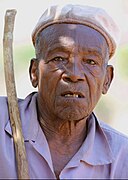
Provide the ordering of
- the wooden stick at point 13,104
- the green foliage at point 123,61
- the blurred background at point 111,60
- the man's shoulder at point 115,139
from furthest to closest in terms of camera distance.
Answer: the green foliage at point 123,61, the blurred background at point 111,60, the man's shoulder at point 115,139, the wooden stick at point 13,104

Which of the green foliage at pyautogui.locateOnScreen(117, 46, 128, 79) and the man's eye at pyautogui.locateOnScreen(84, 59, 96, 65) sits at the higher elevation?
the man's eye at pyautogui.locateOnScreen(84, 59, 96, 65)

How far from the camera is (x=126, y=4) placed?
6.67 meters

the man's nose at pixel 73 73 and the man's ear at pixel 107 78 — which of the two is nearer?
the man's nose at pixel 73 73

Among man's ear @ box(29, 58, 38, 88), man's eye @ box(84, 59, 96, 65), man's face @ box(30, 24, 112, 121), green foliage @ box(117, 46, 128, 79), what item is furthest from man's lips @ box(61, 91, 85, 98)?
green foliage @ box(117, 46, 128, 79)

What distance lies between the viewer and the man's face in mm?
2750

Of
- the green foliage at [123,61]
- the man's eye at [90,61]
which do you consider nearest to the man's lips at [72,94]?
the man's eye at [90,61]

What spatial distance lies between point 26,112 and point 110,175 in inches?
21.2

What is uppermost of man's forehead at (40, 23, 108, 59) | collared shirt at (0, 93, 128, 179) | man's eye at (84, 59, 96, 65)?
man's forehead at (40, 23, 108, 59)

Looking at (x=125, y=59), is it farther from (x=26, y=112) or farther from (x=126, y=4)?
(x=26, y=112)

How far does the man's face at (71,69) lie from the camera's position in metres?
2.75

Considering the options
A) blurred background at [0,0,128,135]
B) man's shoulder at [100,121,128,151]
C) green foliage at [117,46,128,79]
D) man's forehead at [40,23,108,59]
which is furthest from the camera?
green foliage at [117,46,128,79]

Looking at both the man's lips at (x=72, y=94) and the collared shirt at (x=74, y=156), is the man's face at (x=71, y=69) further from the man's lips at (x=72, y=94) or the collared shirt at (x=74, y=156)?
the collared shirt at (x=74, y=156)

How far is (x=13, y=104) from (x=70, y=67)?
1.14 ft

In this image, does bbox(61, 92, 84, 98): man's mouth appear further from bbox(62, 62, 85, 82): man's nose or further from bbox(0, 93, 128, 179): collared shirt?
bbox(0, 93, 128, 179): collared shirt
